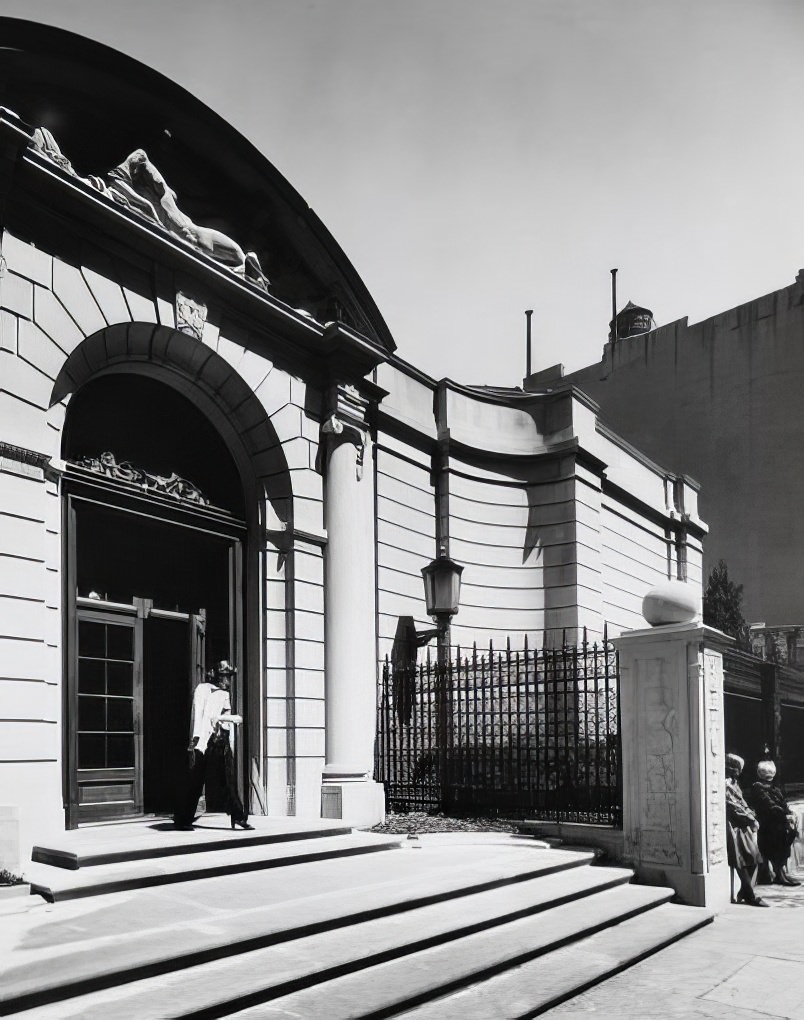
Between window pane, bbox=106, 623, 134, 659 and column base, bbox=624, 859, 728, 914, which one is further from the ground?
window pane, bbox=106, 623, 134, 659

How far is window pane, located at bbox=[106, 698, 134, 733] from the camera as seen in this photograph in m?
11.4

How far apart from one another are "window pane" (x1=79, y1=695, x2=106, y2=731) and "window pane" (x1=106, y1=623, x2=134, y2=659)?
1.80ft

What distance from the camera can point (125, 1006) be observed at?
534 centimetres

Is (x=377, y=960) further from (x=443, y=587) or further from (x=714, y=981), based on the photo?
(x=443, y=587)

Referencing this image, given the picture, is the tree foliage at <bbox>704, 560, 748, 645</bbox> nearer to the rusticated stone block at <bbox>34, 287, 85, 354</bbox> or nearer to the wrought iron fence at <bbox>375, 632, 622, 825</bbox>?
the wrought iron fence at <bbox>375, 632, 622, 825</bbox>

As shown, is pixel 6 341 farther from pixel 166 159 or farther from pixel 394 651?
pixel 394 651

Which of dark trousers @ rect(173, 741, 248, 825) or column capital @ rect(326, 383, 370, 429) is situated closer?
dark trousers @ rect(173, 741, 248, 825)

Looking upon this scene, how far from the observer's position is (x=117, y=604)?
38.2 feet

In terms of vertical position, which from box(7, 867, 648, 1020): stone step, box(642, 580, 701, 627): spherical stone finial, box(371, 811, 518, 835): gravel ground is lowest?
box(371, 811, 518, 835): gravel ground

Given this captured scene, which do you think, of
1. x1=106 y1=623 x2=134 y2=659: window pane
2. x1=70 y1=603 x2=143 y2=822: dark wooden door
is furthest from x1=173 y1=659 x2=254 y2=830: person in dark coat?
x1=106 y1=623 x2=134 y2=659: window pane

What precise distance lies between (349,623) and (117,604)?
3230 millimetres

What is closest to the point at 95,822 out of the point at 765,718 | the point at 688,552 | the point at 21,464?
the point at 21,464

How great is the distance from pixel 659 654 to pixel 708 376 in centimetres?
2391

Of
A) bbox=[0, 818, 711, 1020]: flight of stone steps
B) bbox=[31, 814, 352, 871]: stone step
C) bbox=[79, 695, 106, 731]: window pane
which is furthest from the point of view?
bbox=[79, 695, 106, 731]: window pane
